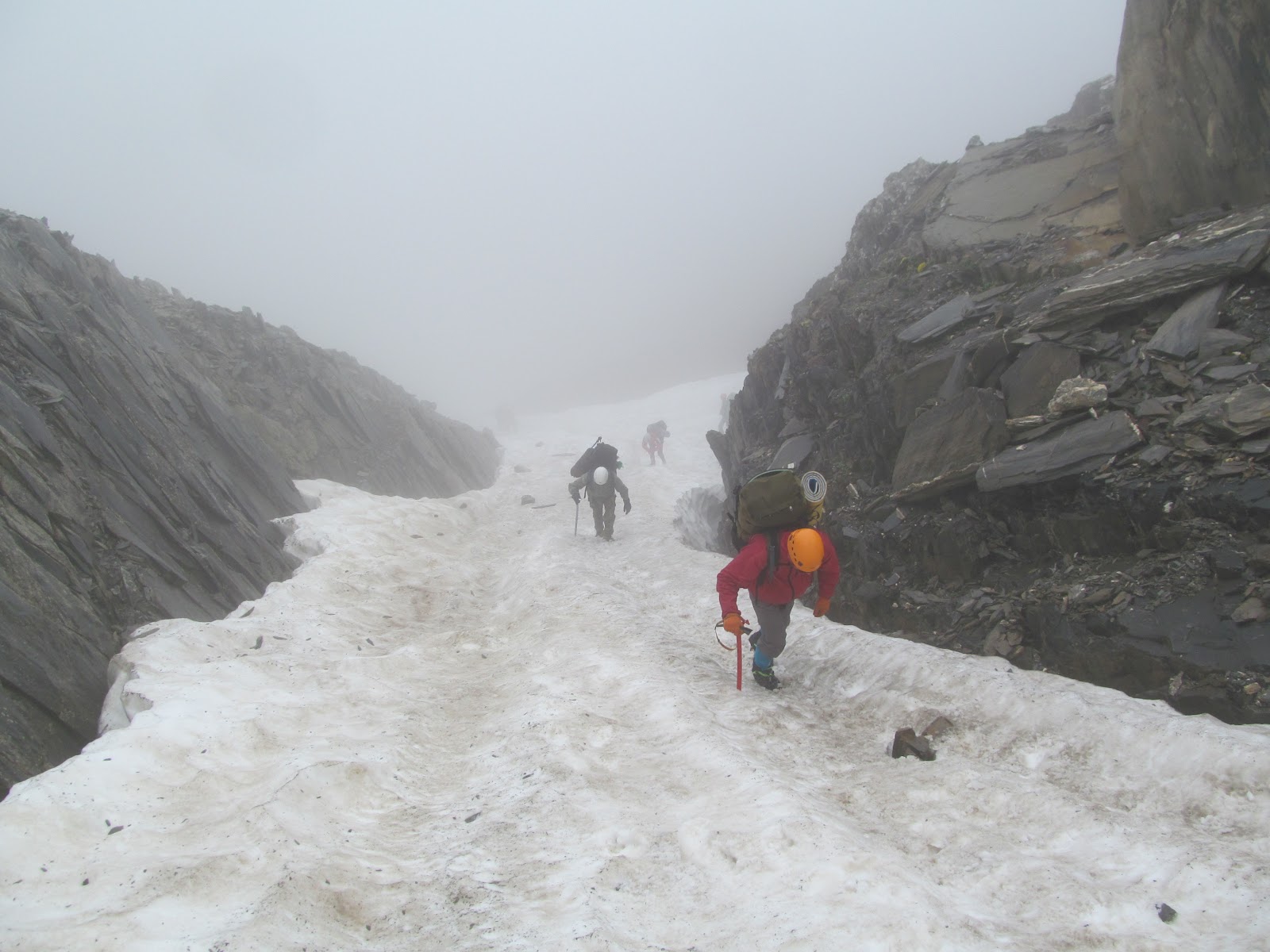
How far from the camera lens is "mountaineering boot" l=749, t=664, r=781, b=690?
7.86 m

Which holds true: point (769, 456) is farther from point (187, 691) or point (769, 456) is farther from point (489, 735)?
point (187, 691)

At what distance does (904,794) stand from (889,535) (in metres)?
5.25

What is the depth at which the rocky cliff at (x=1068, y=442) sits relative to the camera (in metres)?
6.33

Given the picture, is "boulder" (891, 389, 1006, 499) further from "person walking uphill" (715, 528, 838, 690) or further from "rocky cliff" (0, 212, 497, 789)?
"rocky cliff" (0, 212, 497, 789)

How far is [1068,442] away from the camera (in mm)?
8047

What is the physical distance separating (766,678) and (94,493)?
931cm

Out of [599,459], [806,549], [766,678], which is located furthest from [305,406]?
[806,549]

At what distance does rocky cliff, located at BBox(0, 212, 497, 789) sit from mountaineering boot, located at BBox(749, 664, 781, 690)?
23.0 ft

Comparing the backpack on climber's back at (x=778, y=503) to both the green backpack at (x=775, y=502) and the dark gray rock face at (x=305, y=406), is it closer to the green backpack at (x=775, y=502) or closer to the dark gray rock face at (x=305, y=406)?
the green backpack at (x=775, y=502)

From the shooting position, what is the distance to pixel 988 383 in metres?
9.69

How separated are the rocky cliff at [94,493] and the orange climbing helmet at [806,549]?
7.25m

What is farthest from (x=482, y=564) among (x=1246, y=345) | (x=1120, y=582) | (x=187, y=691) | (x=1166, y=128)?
(x=1166, y=128)

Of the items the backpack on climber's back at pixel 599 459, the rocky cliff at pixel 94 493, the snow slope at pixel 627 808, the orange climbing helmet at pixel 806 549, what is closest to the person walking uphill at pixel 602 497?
the backpack on climber's back at pixel 599 459

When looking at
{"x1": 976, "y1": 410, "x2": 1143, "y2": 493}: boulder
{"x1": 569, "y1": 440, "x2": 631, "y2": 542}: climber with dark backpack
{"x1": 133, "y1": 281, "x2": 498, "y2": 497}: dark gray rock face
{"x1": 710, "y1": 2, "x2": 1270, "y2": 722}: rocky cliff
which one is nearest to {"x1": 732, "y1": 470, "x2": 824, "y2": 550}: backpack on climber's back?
{"x1": 710, "y1": 2, "x2": 1270, "y2": 722}: rocky cliff
